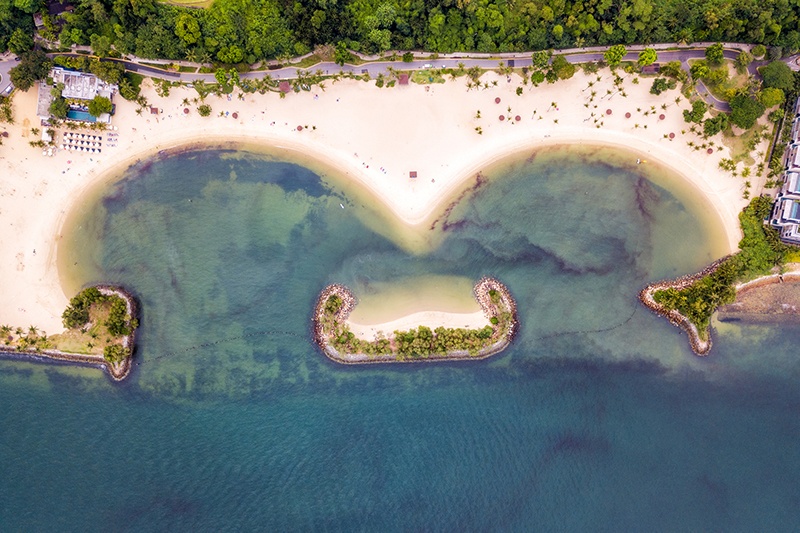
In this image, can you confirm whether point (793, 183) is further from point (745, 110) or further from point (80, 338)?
point (80, 338)


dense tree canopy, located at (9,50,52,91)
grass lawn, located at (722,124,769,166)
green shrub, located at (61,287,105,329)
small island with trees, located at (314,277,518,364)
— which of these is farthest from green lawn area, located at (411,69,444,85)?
green shrub, located at (61,287,105,329)

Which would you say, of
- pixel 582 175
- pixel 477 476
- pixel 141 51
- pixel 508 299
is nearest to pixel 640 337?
pixel 508 299

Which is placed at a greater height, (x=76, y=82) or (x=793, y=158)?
(x=793, y=158)

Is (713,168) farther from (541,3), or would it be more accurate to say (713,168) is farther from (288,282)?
(288,282)

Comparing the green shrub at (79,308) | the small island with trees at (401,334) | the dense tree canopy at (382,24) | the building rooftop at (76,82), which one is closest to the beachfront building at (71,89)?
the building rooftop at (76,82)

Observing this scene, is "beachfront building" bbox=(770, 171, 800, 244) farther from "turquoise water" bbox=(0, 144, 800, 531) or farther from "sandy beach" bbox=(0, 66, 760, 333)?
"turquoise water" bbox=(0, 144, 800, 531)

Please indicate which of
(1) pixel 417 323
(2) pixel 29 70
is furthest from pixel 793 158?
(2) pixel 29 70
